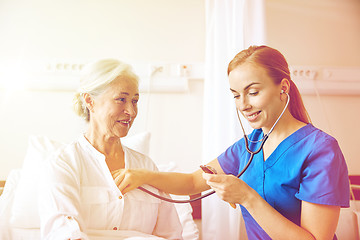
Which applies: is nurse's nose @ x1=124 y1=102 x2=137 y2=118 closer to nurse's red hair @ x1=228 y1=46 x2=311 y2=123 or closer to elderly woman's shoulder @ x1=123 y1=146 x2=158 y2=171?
elderly woman's shoulder @ x1=123 y1=146 x2=158 y2=171

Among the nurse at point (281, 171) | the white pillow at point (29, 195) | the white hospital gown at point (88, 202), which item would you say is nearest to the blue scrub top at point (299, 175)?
the nurse at point (281, 171)

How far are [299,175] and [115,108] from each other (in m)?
0.54

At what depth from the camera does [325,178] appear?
2.20ft

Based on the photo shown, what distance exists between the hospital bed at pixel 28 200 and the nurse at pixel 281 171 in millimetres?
332

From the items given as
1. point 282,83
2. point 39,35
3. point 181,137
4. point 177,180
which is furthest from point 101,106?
point 39,35

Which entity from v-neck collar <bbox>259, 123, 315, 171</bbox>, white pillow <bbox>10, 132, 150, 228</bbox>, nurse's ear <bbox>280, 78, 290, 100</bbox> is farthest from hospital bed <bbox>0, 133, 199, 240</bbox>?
nurse's ear <bbox>280, 78, 290, 100</bbox>

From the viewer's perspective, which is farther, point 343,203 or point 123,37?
point 123,37

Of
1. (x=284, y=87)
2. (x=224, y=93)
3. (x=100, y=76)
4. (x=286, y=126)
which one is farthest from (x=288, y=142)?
(x=100, y=76)

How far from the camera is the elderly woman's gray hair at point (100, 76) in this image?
0.73 metres

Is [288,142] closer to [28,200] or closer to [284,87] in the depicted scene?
[284,87]

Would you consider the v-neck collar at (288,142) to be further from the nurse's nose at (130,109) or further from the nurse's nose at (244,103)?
the nurse's nose at (130,109)

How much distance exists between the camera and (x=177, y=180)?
906 mm

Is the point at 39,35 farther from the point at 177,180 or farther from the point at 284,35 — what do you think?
the point at 284,35

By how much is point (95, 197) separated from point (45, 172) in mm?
141
